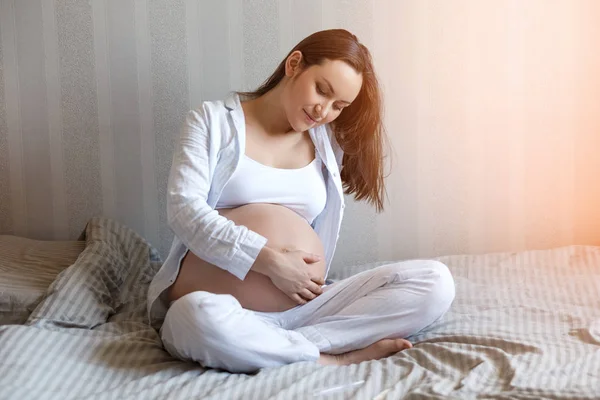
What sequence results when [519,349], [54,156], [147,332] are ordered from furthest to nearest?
[54,156] < [147,332] < [519,349]

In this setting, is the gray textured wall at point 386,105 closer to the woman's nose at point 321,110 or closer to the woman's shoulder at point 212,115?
the woman's shoulder at point 212,115

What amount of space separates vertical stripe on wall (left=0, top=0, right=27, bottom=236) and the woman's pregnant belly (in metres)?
0.79

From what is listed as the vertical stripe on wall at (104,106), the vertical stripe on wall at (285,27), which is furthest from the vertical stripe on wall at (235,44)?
the vertical stripe on wall at (104,106)

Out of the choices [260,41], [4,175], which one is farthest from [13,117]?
[260,41]

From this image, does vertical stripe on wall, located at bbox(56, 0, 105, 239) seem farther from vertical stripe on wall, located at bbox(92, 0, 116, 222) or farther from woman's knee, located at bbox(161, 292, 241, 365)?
woman's knee, located at bbox(161, 292, 241, 365)

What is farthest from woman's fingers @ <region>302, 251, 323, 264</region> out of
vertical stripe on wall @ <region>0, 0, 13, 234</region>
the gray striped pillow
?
vertical stripe on wall @ <region>0, 0, 13, 234</region>

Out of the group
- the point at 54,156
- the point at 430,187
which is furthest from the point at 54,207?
the point at 430,187

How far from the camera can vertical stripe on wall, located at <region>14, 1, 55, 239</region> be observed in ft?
6.82

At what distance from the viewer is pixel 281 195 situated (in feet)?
5.35

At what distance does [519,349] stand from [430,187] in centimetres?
90

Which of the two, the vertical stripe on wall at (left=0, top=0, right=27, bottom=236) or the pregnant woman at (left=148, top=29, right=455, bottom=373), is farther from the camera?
the vertical stripe on wall at (left=0, top=0, right=27, bottom=236)

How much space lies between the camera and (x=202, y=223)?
146 centimetres

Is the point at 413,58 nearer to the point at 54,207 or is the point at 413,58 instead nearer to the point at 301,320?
the point at 301,320

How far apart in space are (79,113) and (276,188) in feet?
2.57
